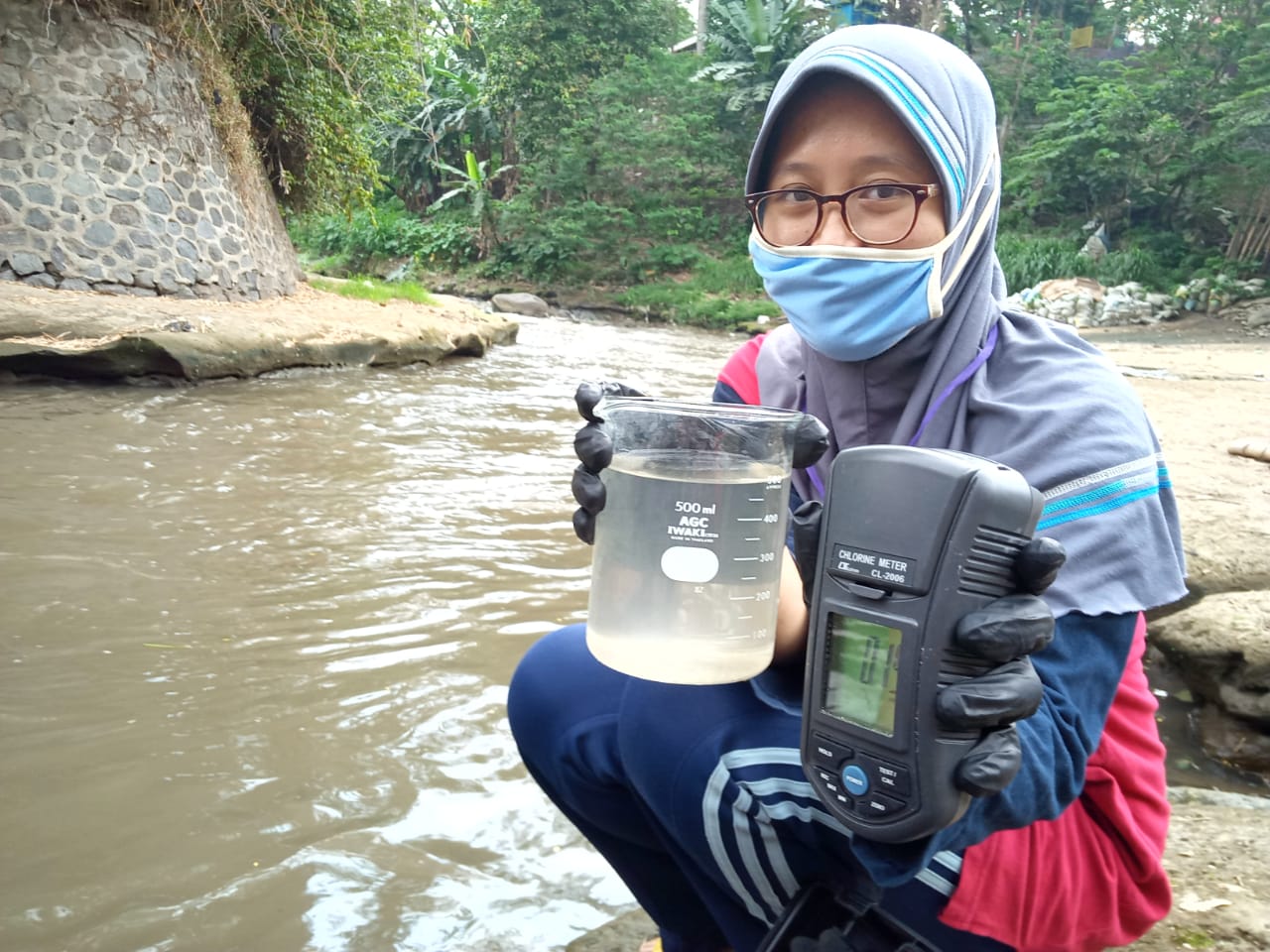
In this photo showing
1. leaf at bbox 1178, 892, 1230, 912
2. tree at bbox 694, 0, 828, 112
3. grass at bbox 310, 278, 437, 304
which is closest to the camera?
leaf at bbox 1178, 892, 1230, 912

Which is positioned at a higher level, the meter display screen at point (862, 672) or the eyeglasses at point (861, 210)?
the eyeglasses at point (861, 210)

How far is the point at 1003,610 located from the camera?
872 millimetres

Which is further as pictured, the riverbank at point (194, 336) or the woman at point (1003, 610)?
the riverbank at point (194, 336)

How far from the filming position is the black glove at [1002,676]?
863mm

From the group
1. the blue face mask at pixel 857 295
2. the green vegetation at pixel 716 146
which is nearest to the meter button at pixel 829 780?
the blue face mask at pixel 857 295

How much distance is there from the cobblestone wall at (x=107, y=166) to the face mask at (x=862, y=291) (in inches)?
297

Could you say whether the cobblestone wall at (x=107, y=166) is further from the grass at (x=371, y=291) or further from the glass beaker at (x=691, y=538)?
the glass beaker at (x=691, y=538)

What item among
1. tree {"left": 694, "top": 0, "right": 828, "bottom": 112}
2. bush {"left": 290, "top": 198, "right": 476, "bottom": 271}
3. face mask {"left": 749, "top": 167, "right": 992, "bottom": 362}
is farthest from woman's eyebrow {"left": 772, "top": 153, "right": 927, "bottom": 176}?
bush {"left": 290, "top": 198, "right": 476, "bottom": 271}

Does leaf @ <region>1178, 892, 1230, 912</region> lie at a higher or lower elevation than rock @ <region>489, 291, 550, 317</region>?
higher

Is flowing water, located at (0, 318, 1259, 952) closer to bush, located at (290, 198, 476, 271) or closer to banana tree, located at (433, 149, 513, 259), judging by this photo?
banana tree, located at (433, 149, 513, 259)

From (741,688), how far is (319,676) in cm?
166

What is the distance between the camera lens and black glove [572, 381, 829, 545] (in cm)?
109

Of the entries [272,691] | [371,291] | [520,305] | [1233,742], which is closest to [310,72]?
[371,291]

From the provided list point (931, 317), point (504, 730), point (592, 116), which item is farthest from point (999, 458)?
point (592, 116)
